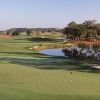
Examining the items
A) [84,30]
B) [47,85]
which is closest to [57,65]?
[47,85]

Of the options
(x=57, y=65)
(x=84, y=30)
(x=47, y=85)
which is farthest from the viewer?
(x=84, y=30)

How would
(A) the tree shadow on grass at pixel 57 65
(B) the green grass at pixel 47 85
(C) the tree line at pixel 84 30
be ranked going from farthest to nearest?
(C) the tree line at pixel 84 30
(A) the tree shadow on grass at pixel 57 65
(B) the green grass at pixel 47 85

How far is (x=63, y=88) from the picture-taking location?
17344 millimetres

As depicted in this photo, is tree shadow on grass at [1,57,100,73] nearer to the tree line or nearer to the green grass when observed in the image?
the green grass

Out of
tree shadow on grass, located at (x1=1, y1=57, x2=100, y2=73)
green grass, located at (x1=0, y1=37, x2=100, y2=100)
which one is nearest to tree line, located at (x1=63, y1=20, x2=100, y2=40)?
tree shadow on grass, located at (x1=1, y1=57, x2=100, y2=73)

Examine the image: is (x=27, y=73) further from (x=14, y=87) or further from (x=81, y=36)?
(x=81, y=36)

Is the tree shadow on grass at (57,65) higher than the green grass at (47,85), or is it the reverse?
the green grass at (47,85)

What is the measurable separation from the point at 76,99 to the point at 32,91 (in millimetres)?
2462

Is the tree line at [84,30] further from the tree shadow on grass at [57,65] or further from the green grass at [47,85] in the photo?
the green grass at [47,85]

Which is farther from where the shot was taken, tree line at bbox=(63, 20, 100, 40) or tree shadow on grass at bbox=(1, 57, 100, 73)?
tree line at bbox=(63, 20, 100, 40)

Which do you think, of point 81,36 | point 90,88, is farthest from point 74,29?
point 90,88

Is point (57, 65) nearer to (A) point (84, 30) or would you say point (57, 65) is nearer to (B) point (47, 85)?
(B) point (47, 85)

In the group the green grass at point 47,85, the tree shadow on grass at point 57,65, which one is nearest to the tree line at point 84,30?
the tree shadow on grass at point 57,65

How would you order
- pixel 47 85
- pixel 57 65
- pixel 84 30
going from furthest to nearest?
pixel 84 30
pixel 57 65
pixel 47 85
